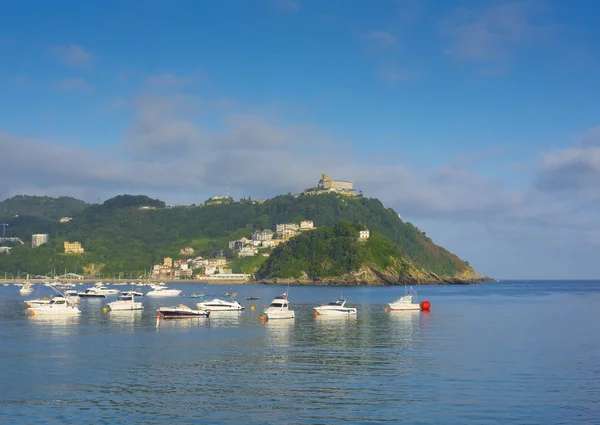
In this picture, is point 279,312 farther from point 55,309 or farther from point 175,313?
point 55,309

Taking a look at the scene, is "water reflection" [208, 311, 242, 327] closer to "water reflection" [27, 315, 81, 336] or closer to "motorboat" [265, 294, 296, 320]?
"motorboat" [265, 294, 296, 320]

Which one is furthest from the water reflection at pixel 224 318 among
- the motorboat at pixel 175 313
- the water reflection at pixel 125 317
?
the water reflection at pixel 125 317

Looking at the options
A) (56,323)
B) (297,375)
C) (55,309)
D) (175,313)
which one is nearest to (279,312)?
(175,313)

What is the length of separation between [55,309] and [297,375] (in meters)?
65.4

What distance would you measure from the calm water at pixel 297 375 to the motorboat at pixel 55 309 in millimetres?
17459

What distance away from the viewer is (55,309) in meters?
98.7

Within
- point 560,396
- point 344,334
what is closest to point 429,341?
point 344,334

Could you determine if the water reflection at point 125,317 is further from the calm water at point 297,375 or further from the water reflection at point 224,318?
the water reflection at point 224,318

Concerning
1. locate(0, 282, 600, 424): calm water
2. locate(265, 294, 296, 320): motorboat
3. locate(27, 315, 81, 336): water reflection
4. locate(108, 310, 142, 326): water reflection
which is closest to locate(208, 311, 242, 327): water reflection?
locate(265, 294, 296, 320): motorboat

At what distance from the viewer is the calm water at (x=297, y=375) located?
34.2 metres

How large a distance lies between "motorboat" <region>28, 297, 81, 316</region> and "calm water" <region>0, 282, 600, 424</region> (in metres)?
17.5

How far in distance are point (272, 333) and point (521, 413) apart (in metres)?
42.1

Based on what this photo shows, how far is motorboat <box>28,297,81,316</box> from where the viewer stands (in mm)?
97500

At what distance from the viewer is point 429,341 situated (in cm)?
6638
